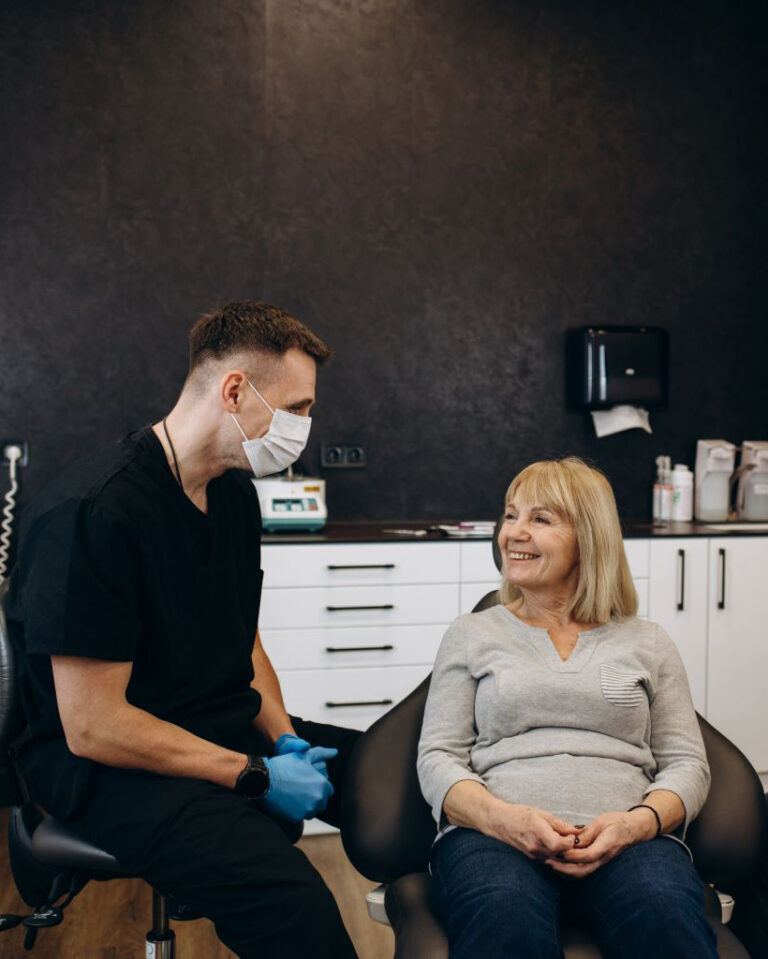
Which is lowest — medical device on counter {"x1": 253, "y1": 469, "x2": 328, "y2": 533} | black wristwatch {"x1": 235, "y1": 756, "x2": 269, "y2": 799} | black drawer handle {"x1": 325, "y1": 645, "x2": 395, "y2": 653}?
black drawer handle {"x1": 325, "y1": 645, "x2": 395, "y2": 653}

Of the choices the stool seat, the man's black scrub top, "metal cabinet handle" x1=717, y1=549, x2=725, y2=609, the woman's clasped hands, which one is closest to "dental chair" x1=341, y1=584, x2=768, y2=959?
the woman's clasped hands

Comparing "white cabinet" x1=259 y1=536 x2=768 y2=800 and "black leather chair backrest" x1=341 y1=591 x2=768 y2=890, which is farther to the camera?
"white cabinet" x1=259 y1=536 x2=768 y2=800

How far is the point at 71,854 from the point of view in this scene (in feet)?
4.96

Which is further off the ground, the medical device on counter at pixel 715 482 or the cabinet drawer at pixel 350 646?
the medical device on counter at pixel 715 482

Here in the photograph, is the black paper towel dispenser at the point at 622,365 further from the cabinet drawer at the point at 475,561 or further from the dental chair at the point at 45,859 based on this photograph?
the dental chair at the point at 45,859

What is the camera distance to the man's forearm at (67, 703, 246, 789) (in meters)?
1.47

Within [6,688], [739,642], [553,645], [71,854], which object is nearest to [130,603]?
[6,688]

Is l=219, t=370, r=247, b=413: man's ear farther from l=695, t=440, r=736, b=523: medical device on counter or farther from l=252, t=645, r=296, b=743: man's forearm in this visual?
l=695, t=440, r=736, b=523: medical device on counter

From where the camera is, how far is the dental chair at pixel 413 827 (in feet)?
5.16

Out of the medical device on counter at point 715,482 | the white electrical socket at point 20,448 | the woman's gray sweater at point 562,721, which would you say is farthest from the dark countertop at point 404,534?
the woman's gray sweater at point 562,721

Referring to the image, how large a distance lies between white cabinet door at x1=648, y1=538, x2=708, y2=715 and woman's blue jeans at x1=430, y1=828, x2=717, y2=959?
5.72 ft

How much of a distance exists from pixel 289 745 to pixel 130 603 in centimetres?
42

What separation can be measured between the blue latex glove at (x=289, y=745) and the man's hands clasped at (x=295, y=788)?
0.04 meters

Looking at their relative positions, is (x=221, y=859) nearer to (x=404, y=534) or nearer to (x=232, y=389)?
(x=232, y=389)
